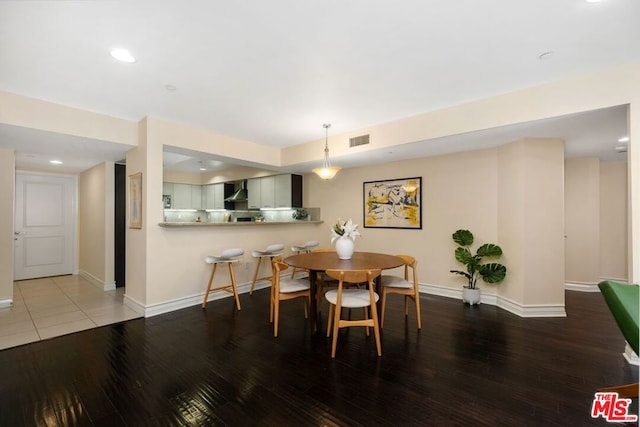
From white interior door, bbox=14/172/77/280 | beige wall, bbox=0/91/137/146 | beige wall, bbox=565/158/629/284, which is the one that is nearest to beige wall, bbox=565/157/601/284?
beige wall, bbox=565/158/629/284

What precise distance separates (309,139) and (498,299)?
391 centimetres

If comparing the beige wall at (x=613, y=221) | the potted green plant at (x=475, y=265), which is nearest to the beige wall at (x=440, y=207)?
the potted green plant at (x=475, y=265)

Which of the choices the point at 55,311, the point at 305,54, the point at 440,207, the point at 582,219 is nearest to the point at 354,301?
the point at 305,54

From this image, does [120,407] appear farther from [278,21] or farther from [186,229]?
[278,21]

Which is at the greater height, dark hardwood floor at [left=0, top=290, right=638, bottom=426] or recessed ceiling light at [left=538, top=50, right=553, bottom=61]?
recessed ceiling light at [left=538, top=50, right=553, bottom=61]

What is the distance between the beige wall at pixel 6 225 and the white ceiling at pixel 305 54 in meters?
0.55

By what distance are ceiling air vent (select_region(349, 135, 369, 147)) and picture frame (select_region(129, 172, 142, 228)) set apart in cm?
311

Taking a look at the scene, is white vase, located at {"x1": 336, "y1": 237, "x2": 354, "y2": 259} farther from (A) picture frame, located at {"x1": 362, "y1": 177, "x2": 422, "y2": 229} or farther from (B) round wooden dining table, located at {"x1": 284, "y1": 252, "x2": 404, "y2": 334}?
(A) picture frame, located at {"x1": 362, "y1": 177, "x2": 422, "y2": 229}

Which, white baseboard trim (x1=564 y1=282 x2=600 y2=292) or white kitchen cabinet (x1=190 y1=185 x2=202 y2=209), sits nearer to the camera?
white baseboard trim (x1=564 y1=282 x2=600 y2=292)

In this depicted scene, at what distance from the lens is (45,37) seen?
207 cm

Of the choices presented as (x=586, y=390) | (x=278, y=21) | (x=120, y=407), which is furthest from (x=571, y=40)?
(x=120, y=407)

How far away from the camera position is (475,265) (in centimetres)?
403

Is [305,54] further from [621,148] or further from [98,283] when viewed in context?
[98,283]

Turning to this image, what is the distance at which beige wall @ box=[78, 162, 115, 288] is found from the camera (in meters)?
4.99
